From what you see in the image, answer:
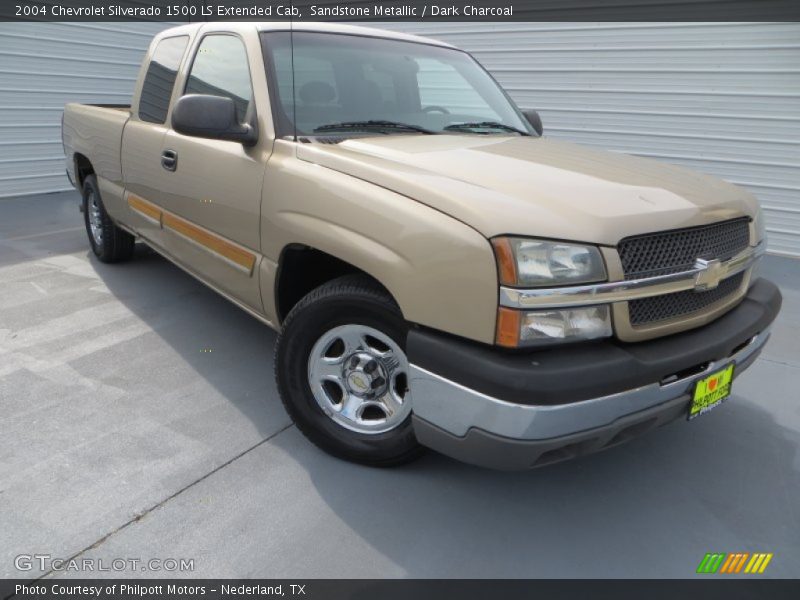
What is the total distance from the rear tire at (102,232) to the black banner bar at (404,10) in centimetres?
281

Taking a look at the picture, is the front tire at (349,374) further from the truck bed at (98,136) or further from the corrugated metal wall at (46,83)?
the corrugated metal wall at (46,83)

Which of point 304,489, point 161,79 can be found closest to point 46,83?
point 161,79

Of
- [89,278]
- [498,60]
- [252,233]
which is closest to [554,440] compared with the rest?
[252,233]

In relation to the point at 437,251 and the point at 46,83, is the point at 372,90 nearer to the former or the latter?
the point at 437,251

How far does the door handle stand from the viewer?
330 cm

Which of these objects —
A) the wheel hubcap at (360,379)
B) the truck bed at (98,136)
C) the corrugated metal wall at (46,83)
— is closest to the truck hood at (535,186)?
the wheel hubcap at (360,379)

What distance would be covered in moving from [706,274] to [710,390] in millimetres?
429

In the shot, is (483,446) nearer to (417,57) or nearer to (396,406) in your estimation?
(396,406)

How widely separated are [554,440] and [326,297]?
3.46 feet

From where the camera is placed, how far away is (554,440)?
1.85 meters

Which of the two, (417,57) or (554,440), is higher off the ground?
(417,57)

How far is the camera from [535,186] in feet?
6.89

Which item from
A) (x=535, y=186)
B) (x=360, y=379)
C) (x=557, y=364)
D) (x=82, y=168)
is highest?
(x=535, y=186)

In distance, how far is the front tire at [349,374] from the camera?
2.32 metres
